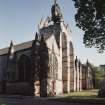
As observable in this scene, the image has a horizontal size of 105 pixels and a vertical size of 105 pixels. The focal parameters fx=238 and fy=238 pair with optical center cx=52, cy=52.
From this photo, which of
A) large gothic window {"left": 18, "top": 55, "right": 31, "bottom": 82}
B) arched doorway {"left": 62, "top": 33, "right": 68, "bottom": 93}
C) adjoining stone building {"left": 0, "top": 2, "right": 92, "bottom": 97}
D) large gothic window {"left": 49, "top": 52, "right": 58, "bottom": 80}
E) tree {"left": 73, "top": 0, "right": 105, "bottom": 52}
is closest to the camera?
tree {"left": 73, "top": 0, "right": 105, "bottom": 52}

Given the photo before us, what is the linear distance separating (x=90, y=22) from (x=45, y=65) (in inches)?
786

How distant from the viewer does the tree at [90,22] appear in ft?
96.2

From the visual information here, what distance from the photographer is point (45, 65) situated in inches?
1902

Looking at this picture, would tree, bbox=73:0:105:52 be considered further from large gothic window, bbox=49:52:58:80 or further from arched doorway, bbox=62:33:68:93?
arched doorway, bbox=62:33:68:93

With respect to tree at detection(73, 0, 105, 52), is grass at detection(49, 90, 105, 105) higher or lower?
lower

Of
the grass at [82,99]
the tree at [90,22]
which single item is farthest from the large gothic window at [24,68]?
the tree at [90,22]

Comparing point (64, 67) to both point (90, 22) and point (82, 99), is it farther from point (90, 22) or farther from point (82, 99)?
point (90, 22)

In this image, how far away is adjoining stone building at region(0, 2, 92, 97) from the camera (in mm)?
47875

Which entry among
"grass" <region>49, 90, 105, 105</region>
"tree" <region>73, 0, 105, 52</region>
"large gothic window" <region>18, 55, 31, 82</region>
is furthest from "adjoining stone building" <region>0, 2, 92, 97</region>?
"tree" <region>73, 0, 105, 52</region>

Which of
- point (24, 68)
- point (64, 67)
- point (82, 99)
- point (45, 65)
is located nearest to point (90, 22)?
point (82, 99)

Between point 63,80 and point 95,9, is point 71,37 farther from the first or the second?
point 95,9

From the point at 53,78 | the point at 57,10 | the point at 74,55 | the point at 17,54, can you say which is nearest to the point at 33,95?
the point at 53,78

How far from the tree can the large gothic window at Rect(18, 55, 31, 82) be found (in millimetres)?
21181

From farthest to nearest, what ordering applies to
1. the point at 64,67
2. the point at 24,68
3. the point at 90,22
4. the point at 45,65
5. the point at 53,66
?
1. the point at 64,67
2. the point at 53,66
3. the point at 24,68
4. the point at 45,65
5. the point at 90,22
